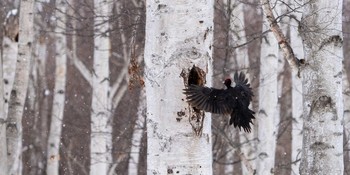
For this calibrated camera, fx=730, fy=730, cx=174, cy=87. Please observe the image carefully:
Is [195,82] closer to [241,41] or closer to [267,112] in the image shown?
[267,112]

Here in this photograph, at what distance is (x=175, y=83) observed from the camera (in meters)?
3.61

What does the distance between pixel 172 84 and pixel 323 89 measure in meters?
1.78

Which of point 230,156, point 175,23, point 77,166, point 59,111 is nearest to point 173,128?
point 175,23

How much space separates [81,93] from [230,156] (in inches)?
157

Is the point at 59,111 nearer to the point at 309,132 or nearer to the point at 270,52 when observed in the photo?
the point at 270,52

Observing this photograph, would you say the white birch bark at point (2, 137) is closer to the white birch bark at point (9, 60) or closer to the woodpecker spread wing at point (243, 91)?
the white birch bark at point (9, 60)

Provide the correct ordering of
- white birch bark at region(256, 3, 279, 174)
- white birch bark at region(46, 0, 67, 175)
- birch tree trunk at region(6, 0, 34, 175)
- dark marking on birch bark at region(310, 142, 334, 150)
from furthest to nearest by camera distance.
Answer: white birch bark at region(46, 0, 67, 175), white birch bark at region(256, 3, 279, 174), birch tree trunk at region(6, 0, 34, 175), dark marking on birch bark at region(310, 142, 334, 150)

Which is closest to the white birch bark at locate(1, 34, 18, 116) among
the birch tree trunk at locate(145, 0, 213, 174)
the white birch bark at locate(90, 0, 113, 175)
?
the white birch bark at locate(90, 0, 113, 175)

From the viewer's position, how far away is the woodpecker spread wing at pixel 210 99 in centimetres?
354

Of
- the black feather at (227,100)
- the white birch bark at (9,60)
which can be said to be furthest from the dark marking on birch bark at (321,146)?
the white birch bark at (9,60)

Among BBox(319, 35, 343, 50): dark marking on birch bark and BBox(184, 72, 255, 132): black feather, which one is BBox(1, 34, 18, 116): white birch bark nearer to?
BBox(319, 35, 343, 50): dark marking on birch bark

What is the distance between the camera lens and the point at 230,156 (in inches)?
588

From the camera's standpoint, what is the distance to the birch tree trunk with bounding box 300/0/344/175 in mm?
5023

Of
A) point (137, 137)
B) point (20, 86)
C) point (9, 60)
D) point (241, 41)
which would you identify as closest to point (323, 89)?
point (20, 86)
